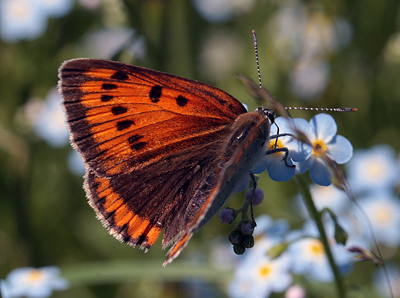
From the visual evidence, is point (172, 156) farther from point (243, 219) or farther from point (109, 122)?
point (243, 219)

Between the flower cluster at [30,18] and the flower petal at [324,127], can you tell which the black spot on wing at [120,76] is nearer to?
the flower petal at [324,127]

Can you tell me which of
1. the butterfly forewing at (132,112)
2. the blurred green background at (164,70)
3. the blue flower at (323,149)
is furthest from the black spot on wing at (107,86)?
the blurred green background at (164,70)

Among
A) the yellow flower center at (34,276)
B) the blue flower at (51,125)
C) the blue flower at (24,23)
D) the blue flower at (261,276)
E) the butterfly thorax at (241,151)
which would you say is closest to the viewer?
the butterfly thorax at (241,151)

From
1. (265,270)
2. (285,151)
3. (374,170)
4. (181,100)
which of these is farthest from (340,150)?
(374,170)

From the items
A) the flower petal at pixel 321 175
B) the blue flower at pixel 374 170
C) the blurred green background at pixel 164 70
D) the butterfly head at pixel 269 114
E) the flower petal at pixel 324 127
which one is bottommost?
the blue flower at pixel 374 170

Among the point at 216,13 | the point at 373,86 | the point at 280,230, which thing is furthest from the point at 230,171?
the point at 216,13

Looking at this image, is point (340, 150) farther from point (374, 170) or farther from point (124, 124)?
point (374, 170)
